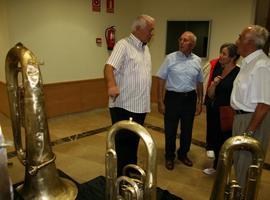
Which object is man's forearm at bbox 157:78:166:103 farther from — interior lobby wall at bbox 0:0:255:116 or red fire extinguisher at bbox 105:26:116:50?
red fire extinguisher at bbox 105:26:116:50

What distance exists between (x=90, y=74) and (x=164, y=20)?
168cm

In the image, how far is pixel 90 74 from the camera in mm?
4656

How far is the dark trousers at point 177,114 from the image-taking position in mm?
2600

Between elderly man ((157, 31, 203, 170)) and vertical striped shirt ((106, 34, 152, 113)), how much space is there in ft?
1.46

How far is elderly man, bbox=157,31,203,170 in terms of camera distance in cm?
255

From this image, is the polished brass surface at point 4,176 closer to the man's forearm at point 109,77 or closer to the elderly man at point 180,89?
the man's forearm at point 109,77

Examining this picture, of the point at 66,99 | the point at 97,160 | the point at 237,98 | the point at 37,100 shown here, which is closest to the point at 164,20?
the point at 66,99

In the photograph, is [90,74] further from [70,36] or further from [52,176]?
[52,176]

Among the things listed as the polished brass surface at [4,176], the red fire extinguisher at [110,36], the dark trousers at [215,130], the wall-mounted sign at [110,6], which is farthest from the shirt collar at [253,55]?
the wall-mounted sign at [110,6]

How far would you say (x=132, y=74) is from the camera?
2.15 m

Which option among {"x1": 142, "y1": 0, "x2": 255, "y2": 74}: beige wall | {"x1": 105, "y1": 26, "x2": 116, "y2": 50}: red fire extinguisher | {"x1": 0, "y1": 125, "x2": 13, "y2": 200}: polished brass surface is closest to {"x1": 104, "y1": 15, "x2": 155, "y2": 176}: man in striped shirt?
{"x1": 0, "y1": 125, "x2": 13, "y2": 200}: polished brass surface

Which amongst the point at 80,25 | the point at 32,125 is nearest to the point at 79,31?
the point at 80,25

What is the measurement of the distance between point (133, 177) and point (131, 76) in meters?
1.00

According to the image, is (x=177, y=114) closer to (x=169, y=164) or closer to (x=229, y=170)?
(x=169, y=164)
